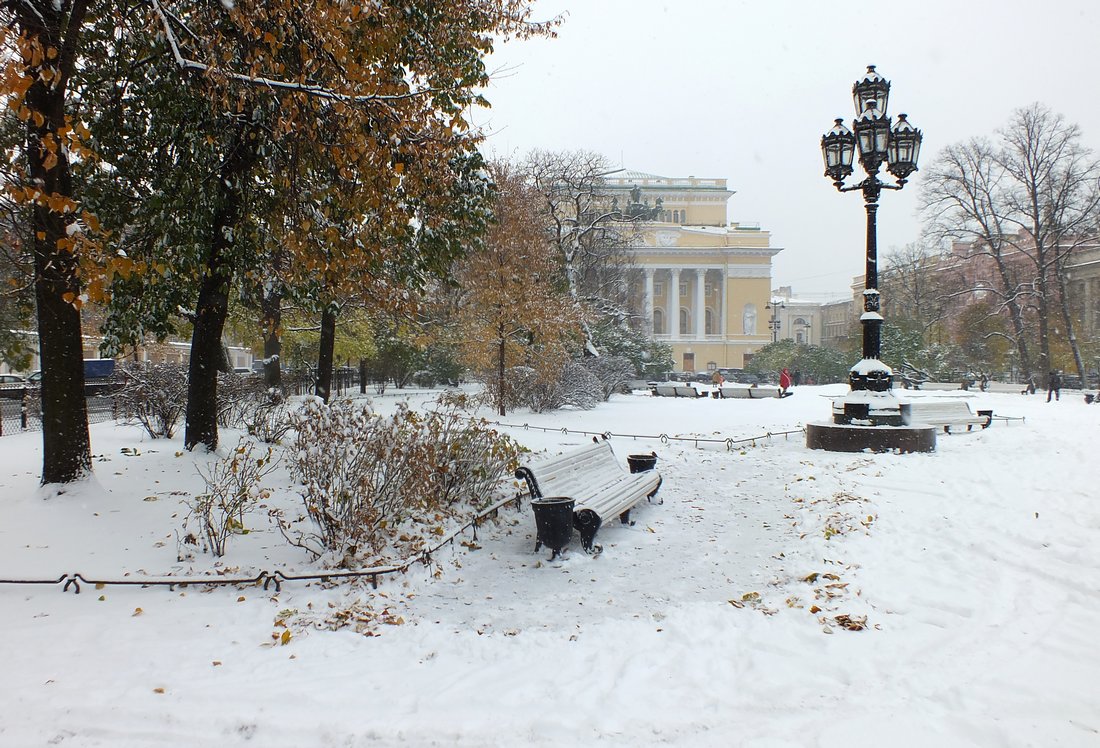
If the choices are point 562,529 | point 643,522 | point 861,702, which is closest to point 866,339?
point 643,522

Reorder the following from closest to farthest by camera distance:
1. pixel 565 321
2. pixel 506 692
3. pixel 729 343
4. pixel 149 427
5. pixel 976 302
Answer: pixel 506 692
pixel 149 427
pixel 565 321
pixel 976 302
pixel 729 343

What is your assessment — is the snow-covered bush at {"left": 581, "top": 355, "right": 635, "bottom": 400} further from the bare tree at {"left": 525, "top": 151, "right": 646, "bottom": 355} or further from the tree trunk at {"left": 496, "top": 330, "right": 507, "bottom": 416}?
the tree trunk at {"left": 496, "top": 330, "right": 507, "bottom": 416}

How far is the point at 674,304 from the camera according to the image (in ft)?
209

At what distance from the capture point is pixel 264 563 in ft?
17.2

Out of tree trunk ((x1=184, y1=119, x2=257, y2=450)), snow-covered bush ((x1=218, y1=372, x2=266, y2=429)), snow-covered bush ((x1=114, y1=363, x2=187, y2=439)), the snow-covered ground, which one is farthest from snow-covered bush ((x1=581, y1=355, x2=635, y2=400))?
the snow-covered ground

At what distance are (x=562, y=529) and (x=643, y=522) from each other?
1733 mm

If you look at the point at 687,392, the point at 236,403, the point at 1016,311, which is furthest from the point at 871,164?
the point at 1016,311

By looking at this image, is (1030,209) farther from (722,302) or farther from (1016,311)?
(722,302)

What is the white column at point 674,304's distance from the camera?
207 ft

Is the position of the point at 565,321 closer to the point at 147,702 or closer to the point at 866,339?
the point at 866,339

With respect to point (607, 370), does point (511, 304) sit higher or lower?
higher

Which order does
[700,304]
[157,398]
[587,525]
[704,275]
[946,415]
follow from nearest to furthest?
[587,525], [157,398], [946,415], [700,304], [704,275]

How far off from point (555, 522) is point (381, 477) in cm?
159

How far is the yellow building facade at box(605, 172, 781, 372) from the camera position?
62094 mm
